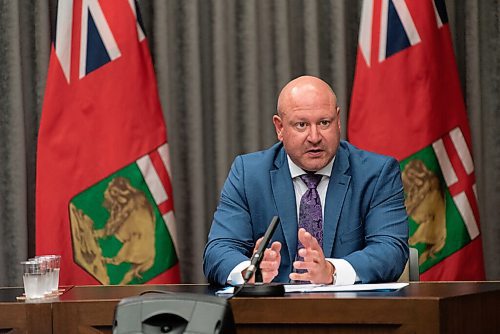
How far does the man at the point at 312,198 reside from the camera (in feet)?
10.4

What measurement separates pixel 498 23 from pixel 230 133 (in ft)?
4.96

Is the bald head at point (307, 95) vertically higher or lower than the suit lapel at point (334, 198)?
higher

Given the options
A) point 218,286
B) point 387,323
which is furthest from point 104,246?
point 387,323

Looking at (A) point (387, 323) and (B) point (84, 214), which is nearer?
(A) point (387, 323)

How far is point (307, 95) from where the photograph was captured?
10.6 ft

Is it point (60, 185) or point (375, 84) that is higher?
point (375, 84)

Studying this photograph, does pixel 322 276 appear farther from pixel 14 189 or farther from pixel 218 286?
pixel 14 189

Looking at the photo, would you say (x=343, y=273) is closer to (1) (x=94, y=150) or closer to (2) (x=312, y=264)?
(2) (x=312, y=264)

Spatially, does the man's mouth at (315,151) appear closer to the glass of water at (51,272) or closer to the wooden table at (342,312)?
the wooden table at (342,312)

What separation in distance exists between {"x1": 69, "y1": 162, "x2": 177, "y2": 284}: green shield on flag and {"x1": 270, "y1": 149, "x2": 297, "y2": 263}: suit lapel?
1.05 metres

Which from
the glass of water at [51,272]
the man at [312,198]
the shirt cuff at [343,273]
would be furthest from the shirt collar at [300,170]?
the glass of water at [51,272]

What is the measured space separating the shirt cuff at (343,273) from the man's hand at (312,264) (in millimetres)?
33

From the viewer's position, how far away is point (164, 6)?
4.63 metres

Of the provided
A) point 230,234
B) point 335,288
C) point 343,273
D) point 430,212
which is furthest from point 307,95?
point 430,212
